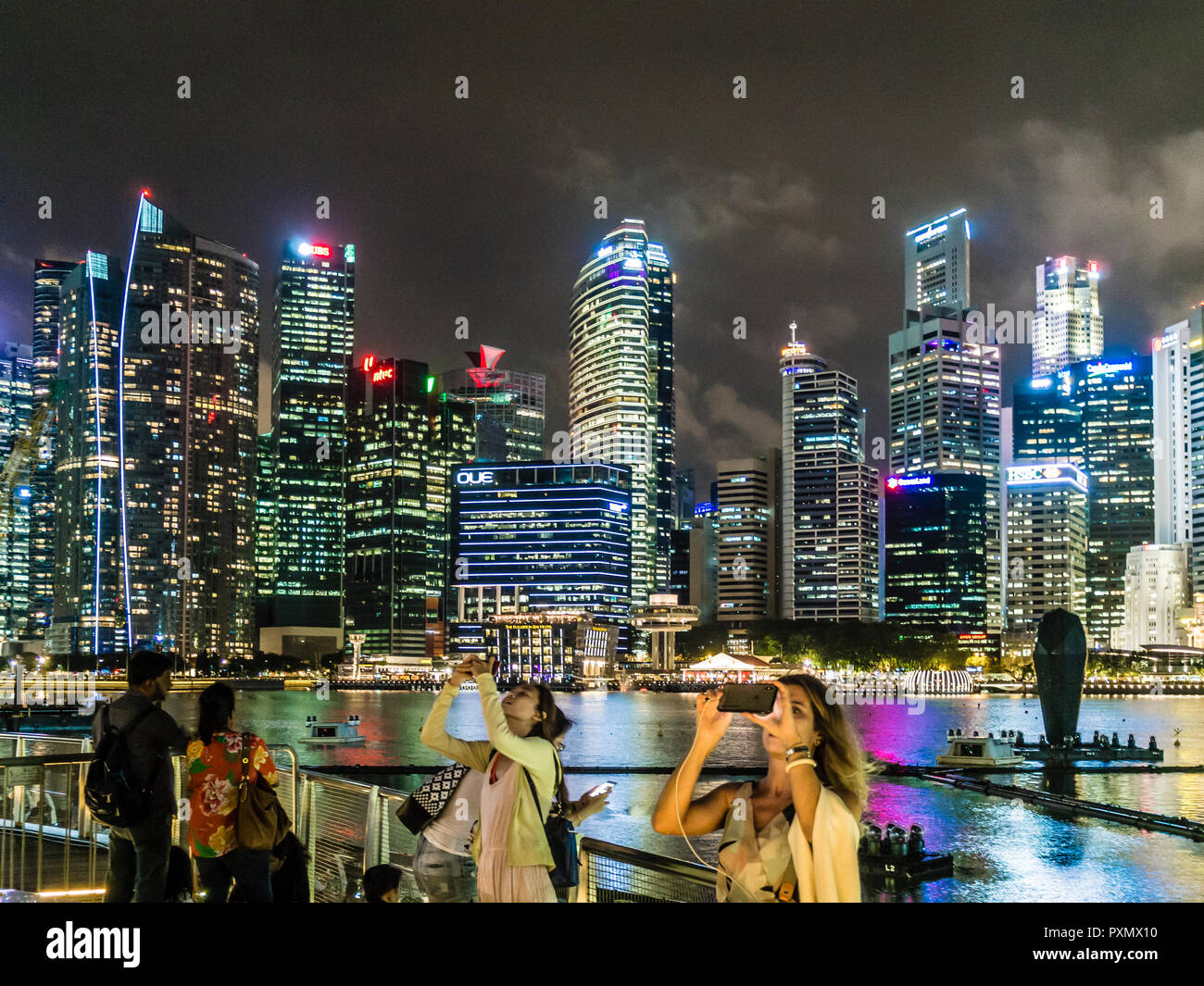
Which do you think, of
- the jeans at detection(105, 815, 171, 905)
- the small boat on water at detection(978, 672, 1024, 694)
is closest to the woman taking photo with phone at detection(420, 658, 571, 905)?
the jeans at detection(105, 815, 171, 905)

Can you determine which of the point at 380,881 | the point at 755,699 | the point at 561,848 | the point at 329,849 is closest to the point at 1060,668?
the point at 329,849

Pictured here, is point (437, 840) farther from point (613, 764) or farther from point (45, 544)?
point (45, 544)

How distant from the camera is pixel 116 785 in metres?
7.74

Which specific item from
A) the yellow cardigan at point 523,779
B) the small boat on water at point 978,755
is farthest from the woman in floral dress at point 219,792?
the small boat on water at point 978,755

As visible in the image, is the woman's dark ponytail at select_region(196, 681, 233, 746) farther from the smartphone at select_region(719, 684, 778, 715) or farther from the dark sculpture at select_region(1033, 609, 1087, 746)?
the dark sculpture at select_region(1033, 609, 1087, 746)

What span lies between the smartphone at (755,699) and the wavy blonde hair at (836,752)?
0.30 ft

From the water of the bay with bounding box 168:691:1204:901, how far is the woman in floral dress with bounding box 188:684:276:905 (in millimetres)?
20675

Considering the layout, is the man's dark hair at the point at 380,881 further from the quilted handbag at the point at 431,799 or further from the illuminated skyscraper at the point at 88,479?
the illuminated skyscraper at the point at 88,479

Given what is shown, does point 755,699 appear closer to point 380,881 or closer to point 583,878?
point 583,878

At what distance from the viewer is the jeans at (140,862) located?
798cm
